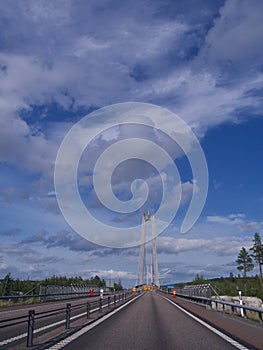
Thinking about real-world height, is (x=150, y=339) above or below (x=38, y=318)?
below

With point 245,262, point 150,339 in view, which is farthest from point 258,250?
point 150,339

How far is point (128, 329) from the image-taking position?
17375mm

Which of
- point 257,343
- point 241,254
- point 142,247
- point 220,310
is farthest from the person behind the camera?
point 142,247

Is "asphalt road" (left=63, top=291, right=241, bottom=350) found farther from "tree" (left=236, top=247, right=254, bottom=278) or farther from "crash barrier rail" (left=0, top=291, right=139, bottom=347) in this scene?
"tree" (left=236, top=247, right=254, bottom=278)

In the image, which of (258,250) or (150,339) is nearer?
(150,339)

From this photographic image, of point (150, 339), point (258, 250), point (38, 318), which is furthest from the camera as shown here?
point (258, 250)

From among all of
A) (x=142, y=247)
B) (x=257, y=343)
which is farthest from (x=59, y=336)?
(x=142, y=247)

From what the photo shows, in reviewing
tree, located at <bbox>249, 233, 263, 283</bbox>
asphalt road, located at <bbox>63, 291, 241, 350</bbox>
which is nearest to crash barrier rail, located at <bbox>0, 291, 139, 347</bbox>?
asphalt road, located at <bbox>63, 291, 241, 350</bbox>

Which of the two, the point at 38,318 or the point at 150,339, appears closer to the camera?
the point at 38,318

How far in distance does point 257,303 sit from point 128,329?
20.7 meters

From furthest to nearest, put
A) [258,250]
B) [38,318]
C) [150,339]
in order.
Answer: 1. [258,250]
2. [150,339]
3. [38,318]

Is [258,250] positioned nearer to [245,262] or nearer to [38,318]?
[245,262]

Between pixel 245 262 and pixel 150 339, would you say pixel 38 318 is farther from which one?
pixel 245 262

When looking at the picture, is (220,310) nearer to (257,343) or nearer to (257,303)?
(257,303)
